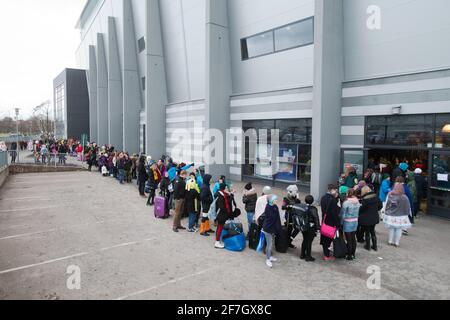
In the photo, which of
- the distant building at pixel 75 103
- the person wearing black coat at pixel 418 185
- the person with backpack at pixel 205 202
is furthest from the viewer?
the distant building at pixel 75 103

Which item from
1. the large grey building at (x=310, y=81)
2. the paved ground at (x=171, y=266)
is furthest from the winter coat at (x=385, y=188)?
the large grey building at (x=310, y=81)

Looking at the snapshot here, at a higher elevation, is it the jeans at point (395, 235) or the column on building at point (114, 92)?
the column on building at point (114, 92)

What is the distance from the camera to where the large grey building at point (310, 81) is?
34.2 feet

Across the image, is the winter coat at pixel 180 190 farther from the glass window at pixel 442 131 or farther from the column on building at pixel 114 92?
the column on building at pixel 114 92

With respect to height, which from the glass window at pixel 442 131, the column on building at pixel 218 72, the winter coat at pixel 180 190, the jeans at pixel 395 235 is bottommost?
the jeans at pixel 395 235

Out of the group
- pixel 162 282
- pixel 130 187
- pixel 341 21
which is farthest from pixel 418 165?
pixel 130 187

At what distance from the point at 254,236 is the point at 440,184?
718 cm

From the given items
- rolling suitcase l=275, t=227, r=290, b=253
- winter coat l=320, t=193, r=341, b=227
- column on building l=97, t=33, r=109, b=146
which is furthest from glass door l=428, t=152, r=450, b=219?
column on building l=97, t=33, r=109, b=146

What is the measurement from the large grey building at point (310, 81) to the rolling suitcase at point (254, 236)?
555 cm

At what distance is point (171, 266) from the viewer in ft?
20.9

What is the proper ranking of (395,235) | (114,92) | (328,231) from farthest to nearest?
1. (114,92)
2. (395,235)
3. (328,231)

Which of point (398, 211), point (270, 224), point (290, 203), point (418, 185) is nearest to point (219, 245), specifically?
point (270, 224)

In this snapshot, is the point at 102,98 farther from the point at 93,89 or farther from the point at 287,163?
the point at 287,163

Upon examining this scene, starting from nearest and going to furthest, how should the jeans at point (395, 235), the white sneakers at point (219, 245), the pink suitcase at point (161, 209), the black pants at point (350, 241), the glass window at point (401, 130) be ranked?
the black pants at point (350, 241) < the white sneakers at point (219, 245) < the jeans at point (395, 235) < the pink suitcase at point (161, 209) < the glass window at point (401, 130)
